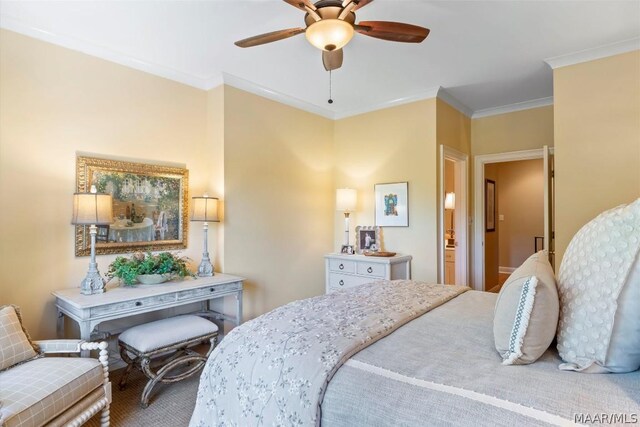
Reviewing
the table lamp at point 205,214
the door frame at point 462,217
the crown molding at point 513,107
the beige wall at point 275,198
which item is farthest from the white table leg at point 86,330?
the crown molding at point 513,107

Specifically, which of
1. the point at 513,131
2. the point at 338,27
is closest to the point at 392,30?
the point at 338,27

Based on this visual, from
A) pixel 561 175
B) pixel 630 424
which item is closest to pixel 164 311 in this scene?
pixel 630 424

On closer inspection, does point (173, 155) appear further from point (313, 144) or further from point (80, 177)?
point (313, 144)

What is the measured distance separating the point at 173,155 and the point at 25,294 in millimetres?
1581

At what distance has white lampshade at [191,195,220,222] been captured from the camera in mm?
3176

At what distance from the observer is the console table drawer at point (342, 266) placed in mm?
3992

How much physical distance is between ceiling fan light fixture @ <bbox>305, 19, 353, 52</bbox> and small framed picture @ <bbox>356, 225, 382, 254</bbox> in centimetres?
263

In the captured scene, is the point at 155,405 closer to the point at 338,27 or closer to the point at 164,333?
the point at 164,333

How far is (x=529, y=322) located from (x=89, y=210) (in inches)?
106

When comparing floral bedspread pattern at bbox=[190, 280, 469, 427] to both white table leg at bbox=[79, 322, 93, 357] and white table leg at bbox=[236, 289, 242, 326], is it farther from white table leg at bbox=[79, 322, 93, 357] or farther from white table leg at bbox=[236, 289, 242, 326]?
white table leg at bbox=[236, 289, 242, 326]

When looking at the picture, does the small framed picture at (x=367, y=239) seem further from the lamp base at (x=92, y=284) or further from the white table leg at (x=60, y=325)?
the white table leg at (x=60, y=325)

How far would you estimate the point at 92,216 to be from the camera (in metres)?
2.46

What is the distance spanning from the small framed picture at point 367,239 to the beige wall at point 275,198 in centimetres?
46

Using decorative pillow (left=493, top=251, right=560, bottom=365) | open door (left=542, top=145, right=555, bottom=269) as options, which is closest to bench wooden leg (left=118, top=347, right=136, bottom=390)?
decorative pillow (left=493, top=251, right=560, bottom=365)
